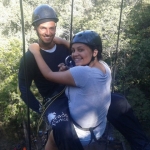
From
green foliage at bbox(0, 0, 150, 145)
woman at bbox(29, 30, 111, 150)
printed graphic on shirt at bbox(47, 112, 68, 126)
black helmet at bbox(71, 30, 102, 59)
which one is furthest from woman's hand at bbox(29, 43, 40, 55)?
green foliage at bbox(0, 0, 150, 145)

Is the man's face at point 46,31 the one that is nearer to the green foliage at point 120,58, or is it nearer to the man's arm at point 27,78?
the man's arm at point 27,78

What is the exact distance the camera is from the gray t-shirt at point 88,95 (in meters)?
1.22

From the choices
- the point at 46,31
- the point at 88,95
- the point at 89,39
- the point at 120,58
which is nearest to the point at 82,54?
the point at 89,39

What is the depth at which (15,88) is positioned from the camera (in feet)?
25.6

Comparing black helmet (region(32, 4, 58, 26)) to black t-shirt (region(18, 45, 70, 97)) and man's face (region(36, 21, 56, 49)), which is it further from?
black t-shirt (region(18, 45, 70, 97))

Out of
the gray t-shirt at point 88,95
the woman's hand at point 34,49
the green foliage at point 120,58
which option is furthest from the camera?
the green foliage at point 120,58

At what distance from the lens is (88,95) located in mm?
1242

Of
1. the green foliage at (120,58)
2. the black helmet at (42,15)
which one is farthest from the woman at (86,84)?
the green foliage at (120,58)

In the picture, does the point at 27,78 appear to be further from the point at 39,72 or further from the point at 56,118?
the point at 56,118

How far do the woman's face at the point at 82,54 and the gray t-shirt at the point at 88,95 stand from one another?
0.30 ft

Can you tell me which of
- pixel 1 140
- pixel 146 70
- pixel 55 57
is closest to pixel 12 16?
pixel 1 140

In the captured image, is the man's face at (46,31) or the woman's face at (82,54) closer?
the woman's face at (82,54)

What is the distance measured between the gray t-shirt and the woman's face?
3.6 inches

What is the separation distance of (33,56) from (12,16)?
35.8ft
